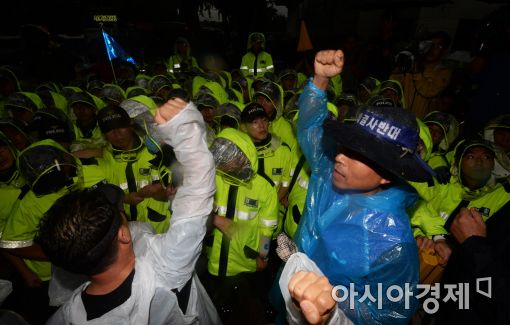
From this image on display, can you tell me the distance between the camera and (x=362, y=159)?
182 cm

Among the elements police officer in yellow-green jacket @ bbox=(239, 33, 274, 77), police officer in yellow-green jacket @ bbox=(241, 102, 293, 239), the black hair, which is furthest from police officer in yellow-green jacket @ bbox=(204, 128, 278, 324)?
police officer in yellow-green jacket @ bbox=(239, 33, 274, 77)

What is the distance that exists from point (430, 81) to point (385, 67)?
3.20m

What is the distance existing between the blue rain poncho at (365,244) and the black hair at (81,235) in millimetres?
1385

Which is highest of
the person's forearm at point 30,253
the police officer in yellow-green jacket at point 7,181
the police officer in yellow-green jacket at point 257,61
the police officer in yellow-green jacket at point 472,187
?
the police officer in yellow-green jacket at point 257,61

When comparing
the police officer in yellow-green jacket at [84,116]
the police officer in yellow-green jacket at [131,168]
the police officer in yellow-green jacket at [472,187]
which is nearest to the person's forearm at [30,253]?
the police officer in yellow-green jacket at [131,168]

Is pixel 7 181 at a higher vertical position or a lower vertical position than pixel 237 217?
higher

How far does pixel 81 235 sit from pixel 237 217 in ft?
6.75

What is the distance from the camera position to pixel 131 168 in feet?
12.5

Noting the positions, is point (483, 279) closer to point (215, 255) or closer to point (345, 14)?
point (215, 255)

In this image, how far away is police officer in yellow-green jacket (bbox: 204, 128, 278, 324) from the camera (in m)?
3.17

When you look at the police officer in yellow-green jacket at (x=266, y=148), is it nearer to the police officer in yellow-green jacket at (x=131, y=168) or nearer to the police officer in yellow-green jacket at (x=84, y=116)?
the police officer in yellow-green jacket at (x=131, y=168)

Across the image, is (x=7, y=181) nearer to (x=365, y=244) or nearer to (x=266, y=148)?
(x=266, y=148)

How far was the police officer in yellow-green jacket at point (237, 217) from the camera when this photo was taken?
10.4 ft

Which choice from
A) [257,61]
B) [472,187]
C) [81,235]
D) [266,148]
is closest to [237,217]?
[266,148]
